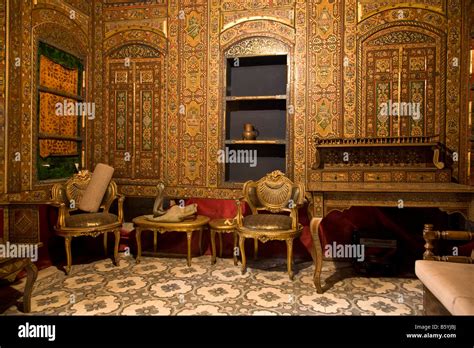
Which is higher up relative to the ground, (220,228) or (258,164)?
(258,164)

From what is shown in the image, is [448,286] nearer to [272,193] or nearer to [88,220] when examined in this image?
[272,193]

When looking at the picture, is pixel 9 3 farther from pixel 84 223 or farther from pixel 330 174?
pixel 330 174

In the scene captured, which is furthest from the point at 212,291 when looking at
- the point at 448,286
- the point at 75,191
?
the point at 75,191

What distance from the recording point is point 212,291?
3.34 m

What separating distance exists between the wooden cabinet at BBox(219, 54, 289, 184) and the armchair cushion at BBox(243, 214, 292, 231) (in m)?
1.18

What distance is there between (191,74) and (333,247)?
3121 mm

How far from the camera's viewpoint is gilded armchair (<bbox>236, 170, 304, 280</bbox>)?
373 centimetres

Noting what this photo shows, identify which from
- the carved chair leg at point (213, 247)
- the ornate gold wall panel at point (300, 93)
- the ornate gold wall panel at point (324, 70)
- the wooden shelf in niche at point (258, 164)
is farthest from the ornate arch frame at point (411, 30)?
the carved chair leg at point (213, 247)

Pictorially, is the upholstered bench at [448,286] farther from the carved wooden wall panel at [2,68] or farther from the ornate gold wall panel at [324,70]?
the carved wooden wall panel at [2,68]

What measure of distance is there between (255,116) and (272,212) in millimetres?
1516

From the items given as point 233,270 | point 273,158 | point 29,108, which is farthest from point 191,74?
point 233,270

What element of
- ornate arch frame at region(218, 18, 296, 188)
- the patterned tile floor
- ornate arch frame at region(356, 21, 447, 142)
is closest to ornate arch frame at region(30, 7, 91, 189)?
the patterned tile floor

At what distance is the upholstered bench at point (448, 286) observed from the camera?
5.69 ft

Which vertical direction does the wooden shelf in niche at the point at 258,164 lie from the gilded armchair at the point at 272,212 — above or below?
above
